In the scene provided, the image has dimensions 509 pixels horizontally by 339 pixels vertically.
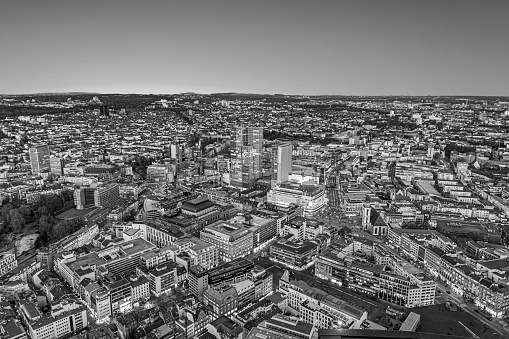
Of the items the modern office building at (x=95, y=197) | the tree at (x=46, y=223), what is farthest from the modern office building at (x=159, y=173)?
the tree at (x=46, y=223)

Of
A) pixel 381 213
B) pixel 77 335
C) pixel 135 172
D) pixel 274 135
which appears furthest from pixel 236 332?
pixel 274 135

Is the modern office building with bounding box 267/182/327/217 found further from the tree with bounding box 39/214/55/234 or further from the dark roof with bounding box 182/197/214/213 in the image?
the tree with bounding box 39/214/55/234

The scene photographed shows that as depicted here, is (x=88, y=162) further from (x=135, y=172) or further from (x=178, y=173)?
(x=178, y=173)

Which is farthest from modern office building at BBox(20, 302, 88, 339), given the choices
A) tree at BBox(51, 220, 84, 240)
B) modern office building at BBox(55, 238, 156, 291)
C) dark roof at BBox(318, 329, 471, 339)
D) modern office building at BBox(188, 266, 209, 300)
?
dark roof at BBox(318, 329, 471, 339)

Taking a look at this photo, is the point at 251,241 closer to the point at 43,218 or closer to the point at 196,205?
the point at 196,205

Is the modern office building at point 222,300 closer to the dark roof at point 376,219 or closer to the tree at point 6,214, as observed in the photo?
the dark roof at point 376,219

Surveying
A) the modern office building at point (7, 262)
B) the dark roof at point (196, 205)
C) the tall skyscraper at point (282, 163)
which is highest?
the tall skyscraper at point (282, 163)
